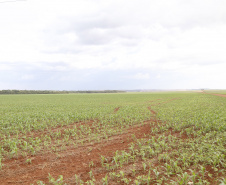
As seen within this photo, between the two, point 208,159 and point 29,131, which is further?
point 29,131

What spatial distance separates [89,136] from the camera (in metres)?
10.5

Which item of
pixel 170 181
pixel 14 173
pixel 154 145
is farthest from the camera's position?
pixel 154 145

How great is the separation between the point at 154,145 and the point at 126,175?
9.36 feet

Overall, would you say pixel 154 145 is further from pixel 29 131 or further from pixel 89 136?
pixel 29 131

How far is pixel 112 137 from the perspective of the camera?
405 inches

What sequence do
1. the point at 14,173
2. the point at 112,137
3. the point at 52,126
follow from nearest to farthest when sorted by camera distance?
the point at 14,173 → the point at 112,137 → the point at 52,126

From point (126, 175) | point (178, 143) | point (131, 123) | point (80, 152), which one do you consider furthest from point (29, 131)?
point (178, 143)

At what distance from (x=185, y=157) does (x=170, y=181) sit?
5.65 feet

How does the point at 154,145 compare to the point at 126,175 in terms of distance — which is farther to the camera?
the point at 154,145

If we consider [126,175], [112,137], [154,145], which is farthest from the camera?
[112,137]

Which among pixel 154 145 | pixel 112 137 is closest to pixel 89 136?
pixel 112 137

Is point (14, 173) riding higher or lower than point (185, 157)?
lower

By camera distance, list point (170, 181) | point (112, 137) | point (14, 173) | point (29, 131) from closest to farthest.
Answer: point (170, 181) → point (14, 173) → point (112, 137) → point (29, 131)

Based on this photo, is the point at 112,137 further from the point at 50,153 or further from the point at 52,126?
the point at 52,126
